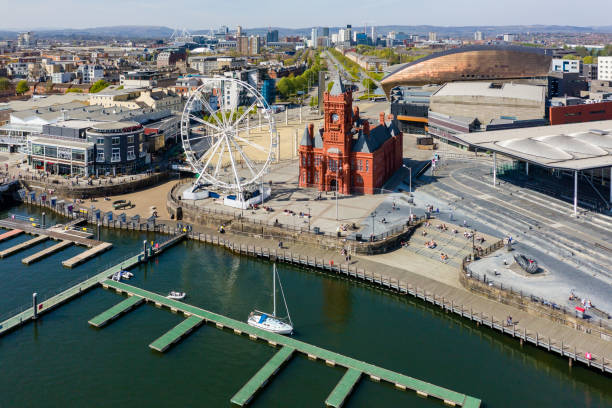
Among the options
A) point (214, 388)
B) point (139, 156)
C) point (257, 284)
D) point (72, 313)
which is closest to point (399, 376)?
point (214, 388)

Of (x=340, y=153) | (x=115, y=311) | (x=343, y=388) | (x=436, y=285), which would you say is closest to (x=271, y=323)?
(x=343, y=388)

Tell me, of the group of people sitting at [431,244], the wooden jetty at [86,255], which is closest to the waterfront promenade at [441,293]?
the group of people sitting at [431,244]

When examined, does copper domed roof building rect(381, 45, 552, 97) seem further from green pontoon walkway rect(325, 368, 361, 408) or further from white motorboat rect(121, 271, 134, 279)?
green pontoon walkway rect(325, 368, 361, 408)

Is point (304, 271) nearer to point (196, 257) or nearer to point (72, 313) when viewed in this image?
point (196, 257)

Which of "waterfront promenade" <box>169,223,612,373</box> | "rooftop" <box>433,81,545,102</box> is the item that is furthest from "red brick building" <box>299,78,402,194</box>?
"rooftop" <box>433,81,545,102</box>

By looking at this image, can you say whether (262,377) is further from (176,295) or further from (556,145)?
(556,145)

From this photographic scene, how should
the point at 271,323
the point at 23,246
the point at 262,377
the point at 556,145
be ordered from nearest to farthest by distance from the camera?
the point at 262,377, the point at 271,323, the point at 23,246, the point at 556,145
